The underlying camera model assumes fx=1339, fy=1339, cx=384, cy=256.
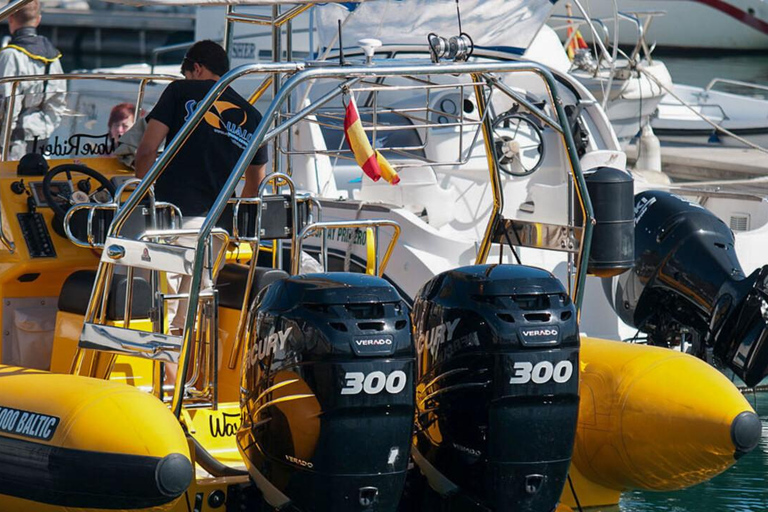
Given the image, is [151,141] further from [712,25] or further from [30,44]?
[712,25]

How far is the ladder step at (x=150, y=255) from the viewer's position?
404 centimetres

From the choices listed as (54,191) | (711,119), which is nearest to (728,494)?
(54,191)

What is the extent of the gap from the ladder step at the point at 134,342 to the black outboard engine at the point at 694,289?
12.2 feet

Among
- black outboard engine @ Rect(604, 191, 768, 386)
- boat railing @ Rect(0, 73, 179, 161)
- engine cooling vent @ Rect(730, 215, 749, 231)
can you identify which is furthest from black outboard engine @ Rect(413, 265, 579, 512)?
engine cooling vent @ Rect(730, 215, 749, 231)

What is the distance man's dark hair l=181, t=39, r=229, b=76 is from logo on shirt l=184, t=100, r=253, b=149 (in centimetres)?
20

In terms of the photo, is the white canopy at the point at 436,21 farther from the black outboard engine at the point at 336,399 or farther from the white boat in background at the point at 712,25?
the white boat in background at the point at 712,25

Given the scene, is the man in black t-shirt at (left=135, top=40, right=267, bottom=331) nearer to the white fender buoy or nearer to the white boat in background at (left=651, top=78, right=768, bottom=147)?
the white fender buoy

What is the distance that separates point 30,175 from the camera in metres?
5.46

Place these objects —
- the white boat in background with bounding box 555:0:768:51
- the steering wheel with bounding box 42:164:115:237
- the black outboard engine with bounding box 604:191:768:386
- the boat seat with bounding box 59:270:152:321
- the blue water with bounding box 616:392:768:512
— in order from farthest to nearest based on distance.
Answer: the white boat in background with bounding box 555:0:768:51
the black outboard engine with bounding box 604:191:768:386
the blue water with bounding box 616:392:768:512
the steering wheel with bounding box 42:164:115:237
the boat seat with bounding box 59:270:152:321

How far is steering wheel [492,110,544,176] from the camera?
898 centimetres

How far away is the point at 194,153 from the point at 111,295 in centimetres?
84

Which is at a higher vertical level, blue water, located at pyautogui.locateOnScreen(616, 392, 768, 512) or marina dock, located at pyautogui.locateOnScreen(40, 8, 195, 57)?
marina dock, located at pyautogui.locateOnScreen(40, 8, 195, 57)

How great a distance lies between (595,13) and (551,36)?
1800 centimetres

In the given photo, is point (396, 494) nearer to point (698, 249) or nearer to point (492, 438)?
point (492, 438)
